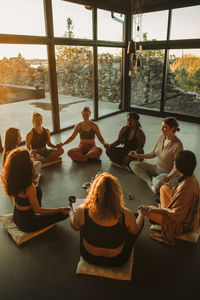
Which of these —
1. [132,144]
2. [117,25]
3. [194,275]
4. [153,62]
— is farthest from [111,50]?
[194,275]

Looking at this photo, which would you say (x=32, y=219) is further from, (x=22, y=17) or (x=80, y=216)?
(x=22, y=17)

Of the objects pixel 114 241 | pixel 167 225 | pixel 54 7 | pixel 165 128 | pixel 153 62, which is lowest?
pixel 167 225

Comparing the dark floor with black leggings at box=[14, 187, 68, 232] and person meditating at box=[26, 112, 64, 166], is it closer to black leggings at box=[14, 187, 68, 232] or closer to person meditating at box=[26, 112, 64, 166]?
black leggings at box=[14, 187, 68, 232]

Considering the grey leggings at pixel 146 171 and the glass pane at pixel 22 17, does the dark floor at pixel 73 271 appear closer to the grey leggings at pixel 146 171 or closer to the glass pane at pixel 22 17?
the grey leggings at pixel 146 171

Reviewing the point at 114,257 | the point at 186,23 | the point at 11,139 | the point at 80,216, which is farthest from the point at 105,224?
the point at 186,23

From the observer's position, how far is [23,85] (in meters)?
5.61

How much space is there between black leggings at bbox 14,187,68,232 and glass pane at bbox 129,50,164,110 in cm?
620

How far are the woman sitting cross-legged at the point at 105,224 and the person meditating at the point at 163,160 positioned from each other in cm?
122

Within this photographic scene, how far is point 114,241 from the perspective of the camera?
6.66ft

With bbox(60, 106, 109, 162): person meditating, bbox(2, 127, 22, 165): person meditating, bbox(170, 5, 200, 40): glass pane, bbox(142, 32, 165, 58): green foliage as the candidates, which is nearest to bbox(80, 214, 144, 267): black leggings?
bbox(2, 127, 22, 165): person meditating

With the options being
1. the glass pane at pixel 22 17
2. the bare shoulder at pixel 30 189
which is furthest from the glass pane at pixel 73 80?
the bare shoulder at pixel 30 189

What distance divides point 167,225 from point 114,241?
771 millimetres

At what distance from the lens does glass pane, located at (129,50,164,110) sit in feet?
25.7

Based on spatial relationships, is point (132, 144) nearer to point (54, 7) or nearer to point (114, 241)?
point (114, 241)
